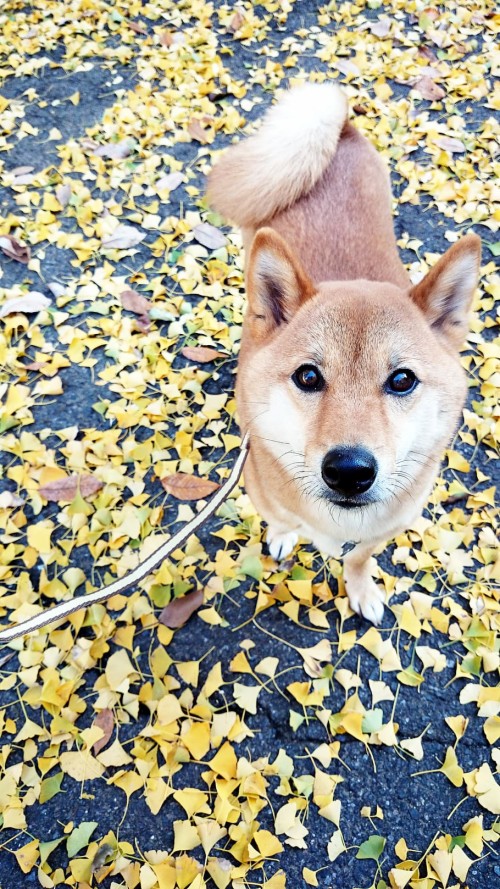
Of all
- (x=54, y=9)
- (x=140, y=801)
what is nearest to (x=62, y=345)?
(x=140, y=801)

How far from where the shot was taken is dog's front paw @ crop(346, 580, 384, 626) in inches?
89.4

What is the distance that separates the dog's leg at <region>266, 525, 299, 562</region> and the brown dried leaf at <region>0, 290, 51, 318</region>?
194 centimetres

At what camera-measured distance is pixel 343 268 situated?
82.7 inches

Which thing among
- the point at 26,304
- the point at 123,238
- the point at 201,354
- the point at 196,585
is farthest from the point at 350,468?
the point at 123,238

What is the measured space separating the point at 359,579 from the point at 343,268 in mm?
1220

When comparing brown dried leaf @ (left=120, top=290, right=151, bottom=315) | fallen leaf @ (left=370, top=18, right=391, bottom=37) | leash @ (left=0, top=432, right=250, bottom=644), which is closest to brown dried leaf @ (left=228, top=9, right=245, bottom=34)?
fallen leaf @ (left=370, top=18, right=391, bottom=37)

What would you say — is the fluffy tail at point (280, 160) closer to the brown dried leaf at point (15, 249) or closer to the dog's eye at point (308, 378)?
the dog's eye at point (308, 378)

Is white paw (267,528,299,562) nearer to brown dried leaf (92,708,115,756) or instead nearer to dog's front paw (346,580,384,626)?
dog's front paw (346,580,384,626)

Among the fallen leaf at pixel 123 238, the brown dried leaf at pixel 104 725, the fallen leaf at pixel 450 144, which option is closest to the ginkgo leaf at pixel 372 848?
the brown dried leaf at pixel 104 725

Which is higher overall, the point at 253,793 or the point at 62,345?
the point at 62,345

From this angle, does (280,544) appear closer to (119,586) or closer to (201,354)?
(119,586)

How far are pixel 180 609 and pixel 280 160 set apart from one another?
189cm

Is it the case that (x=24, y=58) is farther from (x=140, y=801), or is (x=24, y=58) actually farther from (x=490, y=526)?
(x=140, y=801)

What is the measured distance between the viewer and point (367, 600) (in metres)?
2.28
